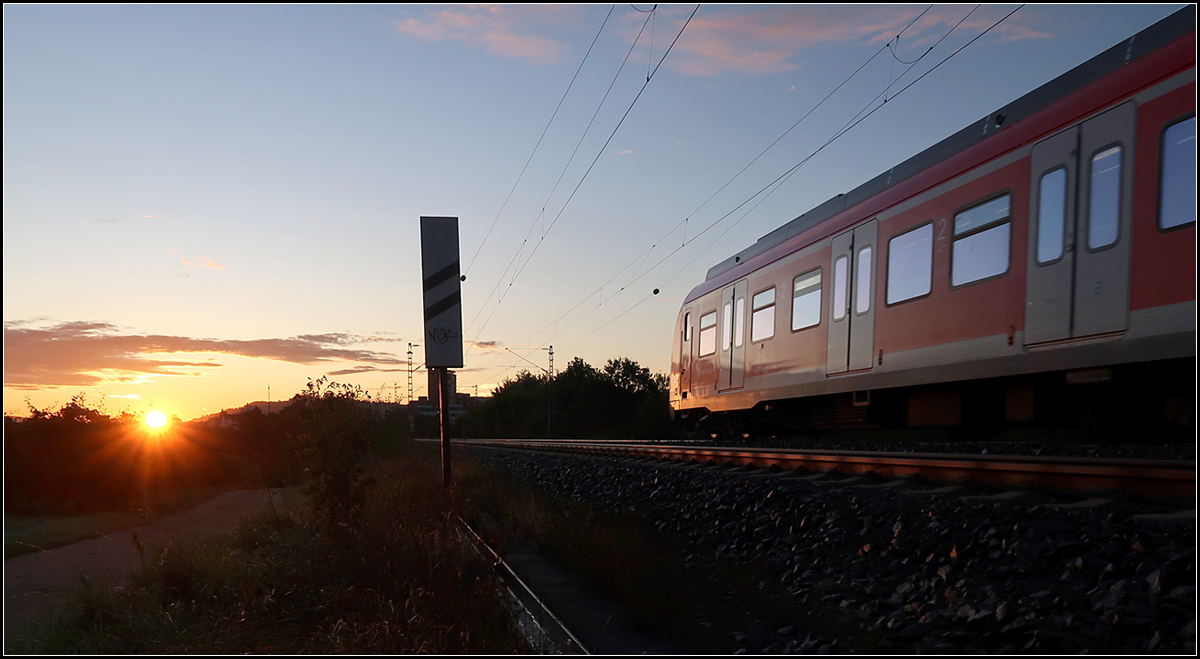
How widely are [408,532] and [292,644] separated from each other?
277cm

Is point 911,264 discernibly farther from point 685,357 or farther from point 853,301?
point 685,357

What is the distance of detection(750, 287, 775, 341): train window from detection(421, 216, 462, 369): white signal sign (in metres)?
5.35

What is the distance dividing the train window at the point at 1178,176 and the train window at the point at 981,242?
1890 millimetres

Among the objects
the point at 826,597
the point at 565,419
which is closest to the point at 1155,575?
the point at 826,597

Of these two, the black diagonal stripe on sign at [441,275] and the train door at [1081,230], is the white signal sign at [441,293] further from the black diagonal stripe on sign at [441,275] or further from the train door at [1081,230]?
the train door at [1081,230]

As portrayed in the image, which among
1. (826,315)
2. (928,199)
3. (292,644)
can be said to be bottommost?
(292,644)

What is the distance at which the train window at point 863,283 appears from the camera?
11.0 meters

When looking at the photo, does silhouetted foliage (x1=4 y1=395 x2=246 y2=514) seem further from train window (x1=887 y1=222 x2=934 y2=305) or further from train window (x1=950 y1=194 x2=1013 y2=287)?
train window (x1=950 y1=194 x2=1013 y2=287)

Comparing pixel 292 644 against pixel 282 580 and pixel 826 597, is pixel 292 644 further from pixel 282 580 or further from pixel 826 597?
pixel 826 597

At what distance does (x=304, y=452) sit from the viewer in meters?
11.1

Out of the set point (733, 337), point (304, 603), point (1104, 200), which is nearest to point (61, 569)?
point (304, 603)

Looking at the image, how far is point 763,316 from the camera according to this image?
1424 cm

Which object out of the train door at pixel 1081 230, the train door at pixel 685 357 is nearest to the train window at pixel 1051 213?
the train door at pixel 1081 230

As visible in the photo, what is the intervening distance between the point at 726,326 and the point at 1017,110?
25.8ft
